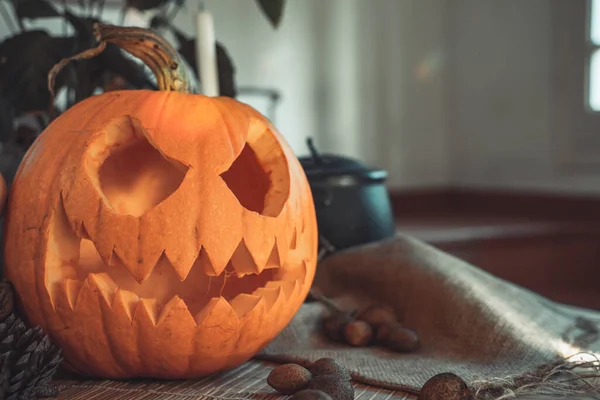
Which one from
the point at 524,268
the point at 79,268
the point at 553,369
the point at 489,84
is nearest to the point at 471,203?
the point at 489,84

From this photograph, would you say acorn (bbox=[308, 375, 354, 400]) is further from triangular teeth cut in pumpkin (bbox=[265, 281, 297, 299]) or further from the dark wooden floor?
the dark wooden floor

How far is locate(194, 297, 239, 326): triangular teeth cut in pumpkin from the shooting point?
0.62 m

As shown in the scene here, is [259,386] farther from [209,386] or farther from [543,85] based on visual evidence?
[543,85]

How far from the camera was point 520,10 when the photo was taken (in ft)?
7.96

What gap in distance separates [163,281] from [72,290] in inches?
3.5

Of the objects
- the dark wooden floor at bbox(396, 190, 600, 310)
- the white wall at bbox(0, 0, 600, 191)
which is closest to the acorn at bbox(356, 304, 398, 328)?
the dark wooden floor at bbox(396, 190, 600, 310)

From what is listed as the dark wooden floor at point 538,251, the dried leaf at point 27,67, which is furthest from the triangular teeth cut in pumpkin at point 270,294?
the dark wooden floor at point 538,251

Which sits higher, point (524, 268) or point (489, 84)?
point (489, 84)

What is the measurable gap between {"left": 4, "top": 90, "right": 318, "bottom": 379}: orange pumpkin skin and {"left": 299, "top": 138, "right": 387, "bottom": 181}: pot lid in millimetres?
332

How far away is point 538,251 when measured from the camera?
6.42ft

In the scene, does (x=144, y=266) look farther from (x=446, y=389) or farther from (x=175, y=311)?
(x=446, y=389)

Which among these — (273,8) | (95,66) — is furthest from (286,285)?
(273,8)

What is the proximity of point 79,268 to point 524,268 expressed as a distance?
1583 mm

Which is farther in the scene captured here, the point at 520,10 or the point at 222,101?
the point at 520,10
